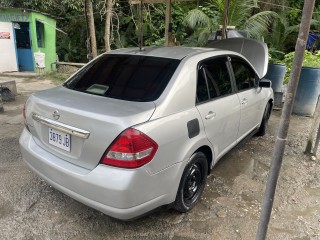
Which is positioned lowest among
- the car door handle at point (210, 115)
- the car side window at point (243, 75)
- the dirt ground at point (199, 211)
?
the dirt ground at point (199, 211)

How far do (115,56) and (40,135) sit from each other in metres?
1.19

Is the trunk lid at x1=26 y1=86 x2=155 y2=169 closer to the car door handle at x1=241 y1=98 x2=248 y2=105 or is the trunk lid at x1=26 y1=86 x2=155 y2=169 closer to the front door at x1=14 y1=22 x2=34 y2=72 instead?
the car door handle at x1=241 y1=98 x2=248 y2=105

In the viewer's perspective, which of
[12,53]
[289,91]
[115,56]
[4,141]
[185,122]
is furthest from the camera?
[12,53]

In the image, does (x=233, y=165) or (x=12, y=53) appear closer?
(x=233, y=165)

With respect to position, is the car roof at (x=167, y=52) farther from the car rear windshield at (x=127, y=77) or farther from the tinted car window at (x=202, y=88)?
the tinted car window at (x=202, y=88)

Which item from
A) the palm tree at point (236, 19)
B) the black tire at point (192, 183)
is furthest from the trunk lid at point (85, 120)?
the palm tree at point (236, 19)

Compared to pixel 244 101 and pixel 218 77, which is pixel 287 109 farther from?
pixel 244 101

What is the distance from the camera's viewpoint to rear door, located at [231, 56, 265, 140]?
141 inches

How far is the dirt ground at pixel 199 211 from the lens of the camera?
257 centimetres

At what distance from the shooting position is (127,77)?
2734mm

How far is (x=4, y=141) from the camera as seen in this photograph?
439 cm

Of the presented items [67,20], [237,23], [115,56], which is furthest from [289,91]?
[67,20]

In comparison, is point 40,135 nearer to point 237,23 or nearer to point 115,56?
point 115,56

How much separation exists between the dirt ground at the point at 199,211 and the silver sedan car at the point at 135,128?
25 cm
